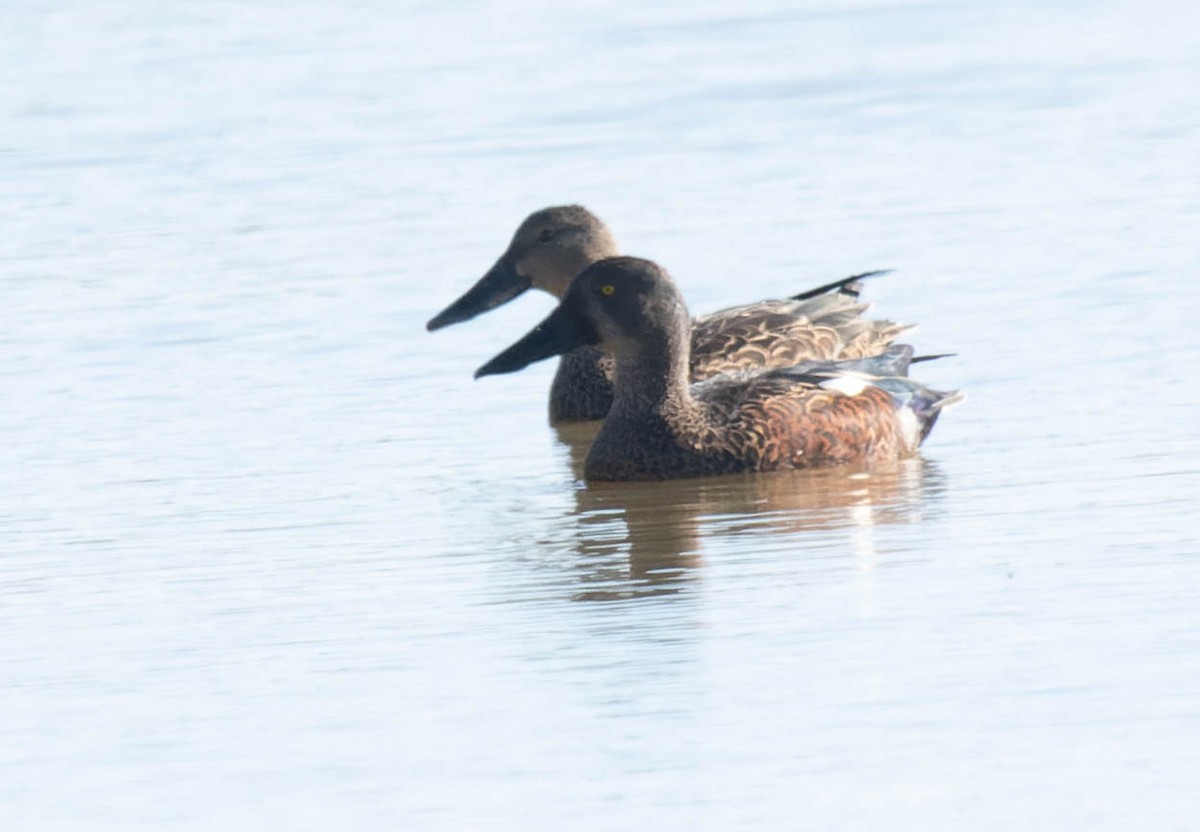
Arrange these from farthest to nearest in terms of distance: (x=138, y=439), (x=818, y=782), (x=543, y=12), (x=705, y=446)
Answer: (x=543, y=12)
(x=138, y=439)
(x=705, y=446)
(x=818, y=782)

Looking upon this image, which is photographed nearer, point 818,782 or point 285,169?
point 818,782

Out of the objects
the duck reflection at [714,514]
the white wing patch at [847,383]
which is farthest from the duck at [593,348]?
the duck reflection at [714,514]

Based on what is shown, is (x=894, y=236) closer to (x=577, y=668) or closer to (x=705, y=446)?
(x=705, y=446)

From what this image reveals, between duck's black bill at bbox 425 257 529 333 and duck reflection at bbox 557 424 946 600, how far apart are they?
88.1 inches

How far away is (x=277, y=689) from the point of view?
7.52 m

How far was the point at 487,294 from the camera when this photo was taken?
42.7ft

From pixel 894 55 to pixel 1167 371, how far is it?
939cm

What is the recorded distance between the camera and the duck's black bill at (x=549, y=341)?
10.9 meters

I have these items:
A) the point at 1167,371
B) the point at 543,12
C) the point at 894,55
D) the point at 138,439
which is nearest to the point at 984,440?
the point at 1167,371

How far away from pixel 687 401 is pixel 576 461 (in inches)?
28.6

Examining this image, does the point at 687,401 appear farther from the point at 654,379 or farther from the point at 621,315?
the point at 621,315

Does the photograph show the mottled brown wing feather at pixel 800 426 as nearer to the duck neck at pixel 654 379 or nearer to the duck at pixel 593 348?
the duck neck at pixel 654 379

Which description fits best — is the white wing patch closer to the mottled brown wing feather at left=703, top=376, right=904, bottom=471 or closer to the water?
the mottled brown wing feather at left=703, top=376, right=904, bottom=471

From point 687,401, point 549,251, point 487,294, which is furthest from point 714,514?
point 549,251
